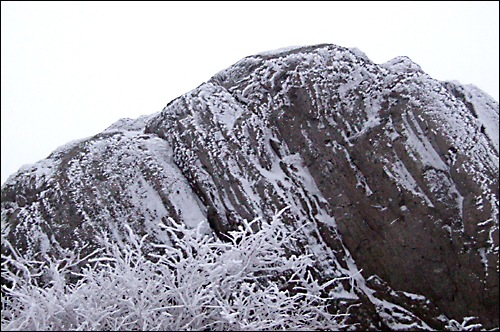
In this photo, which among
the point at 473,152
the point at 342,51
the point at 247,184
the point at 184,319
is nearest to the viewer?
the point at 184,319

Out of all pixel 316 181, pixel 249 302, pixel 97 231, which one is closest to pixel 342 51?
pixel 316 181

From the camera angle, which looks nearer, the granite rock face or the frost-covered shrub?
the frost-covered shrub

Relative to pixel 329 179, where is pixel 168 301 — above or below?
below

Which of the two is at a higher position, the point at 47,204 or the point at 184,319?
the point at 47,204

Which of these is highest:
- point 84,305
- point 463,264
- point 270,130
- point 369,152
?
point 270,130

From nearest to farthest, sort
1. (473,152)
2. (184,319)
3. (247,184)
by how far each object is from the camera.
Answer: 1. (184,319)
2. (473,152)
3. (247,184)

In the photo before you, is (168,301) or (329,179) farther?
(329,179)

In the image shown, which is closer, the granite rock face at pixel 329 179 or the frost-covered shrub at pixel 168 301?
the frost-covered shrub at pixel 168 301

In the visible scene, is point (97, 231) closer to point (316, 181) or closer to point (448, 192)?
point (316, 181)
